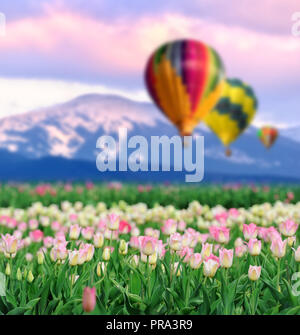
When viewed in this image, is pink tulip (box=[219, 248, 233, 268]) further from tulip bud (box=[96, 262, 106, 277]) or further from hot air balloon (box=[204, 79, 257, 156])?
hot air balloon (box=[204, 79, 257, 156])

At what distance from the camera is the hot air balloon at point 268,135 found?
39.7 m

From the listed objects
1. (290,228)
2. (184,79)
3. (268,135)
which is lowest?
(290,228)

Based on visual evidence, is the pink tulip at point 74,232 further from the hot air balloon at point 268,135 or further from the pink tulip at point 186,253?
the hot air balloon at point 268,135

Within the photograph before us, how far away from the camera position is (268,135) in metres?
39.9

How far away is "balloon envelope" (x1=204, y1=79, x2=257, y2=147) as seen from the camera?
2770 centimetres

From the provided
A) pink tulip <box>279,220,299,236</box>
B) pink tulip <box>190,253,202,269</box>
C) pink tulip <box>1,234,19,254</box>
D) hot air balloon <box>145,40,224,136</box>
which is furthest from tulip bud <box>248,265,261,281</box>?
hot air balloon <box>145,40,224,136</box>

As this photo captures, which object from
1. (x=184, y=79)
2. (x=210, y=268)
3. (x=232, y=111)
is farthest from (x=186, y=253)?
(x=232, y=111)

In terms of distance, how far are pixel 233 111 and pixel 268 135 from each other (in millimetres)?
12765

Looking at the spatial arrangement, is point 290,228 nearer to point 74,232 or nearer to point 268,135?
point 74,232

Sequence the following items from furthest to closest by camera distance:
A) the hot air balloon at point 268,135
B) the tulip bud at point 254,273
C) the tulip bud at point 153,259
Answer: the hot air balloon at point 268,135
the tulip bud at point 153,259
the tulip bud at point 254,273

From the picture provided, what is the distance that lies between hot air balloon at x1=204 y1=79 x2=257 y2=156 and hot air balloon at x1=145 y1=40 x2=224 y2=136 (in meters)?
7.99

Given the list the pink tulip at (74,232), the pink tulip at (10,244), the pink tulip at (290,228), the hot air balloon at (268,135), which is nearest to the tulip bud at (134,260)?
the pink tulip at (74,232)

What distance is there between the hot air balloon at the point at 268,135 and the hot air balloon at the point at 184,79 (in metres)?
20.7
